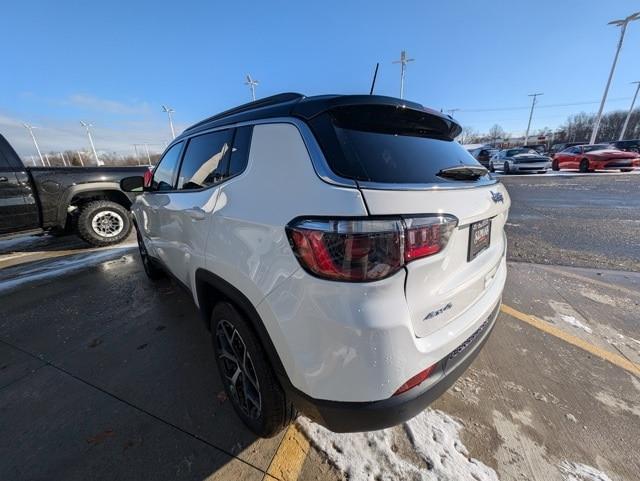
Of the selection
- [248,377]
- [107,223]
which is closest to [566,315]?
[248,377]

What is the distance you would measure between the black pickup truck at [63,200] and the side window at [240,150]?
5510 mm

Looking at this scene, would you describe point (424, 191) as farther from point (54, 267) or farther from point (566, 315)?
point (54, 267)

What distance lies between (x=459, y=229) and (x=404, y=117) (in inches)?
30.2

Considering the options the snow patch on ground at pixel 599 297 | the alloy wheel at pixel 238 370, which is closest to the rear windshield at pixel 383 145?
the alloy wheel at pixel 238 370

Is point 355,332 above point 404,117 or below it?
below

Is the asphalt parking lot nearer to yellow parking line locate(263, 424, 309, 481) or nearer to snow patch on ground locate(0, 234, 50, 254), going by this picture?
yellow parking line locate(263, 424, 309, 481)

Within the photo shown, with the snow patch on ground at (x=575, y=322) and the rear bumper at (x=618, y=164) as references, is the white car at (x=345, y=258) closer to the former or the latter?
the snow patch on ground at (x=575, y=322)

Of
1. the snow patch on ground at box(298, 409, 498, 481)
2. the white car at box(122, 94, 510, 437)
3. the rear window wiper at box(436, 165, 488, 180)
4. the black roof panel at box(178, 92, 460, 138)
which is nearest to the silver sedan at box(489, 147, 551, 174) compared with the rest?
the rear window wiper at box(436, 165, 488, 180)

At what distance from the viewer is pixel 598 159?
55.2ft

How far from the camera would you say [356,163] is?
135cm

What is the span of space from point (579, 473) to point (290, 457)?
151 cm

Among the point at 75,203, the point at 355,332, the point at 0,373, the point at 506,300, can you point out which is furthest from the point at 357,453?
the point at 75,203

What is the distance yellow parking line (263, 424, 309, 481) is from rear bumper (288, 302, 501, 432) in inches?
19.3

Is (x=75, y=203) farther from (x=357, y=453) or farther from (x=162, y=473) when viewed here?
(x=357, y=453)
